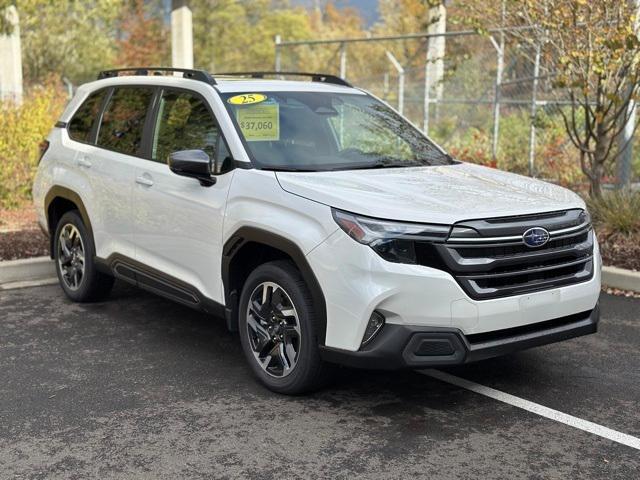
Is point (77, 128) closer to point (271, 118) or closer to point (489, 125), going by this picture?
point (271, 118)

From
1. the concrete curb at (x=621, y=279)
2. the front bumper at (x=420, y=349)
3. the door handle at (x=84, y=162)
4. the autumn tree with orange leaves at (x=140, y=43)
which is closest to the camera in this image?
the front bumper at (x=420, y=349)

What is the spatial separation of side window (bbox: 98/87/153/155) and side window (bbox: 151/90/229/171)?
22 cm

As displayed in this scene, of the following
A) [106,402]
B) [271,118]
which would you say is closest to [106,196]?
[271,118]

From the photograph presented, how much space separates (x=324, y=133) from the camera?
5254 mm

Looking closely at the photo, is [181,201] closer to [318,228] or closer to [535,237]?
[318,228]

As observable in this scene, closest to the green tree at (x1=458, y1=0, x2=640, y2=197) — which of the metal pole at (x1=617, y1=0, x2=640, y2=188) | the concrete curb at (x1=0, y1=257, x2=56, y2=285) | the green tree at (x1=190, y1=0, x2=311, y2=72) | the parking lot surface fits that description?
the metal pole at (x1=617, y1=0, x2=640, y2=188)

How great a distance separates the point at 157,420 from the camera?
421cm

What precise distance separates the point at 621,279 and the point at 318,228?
12.8 feet

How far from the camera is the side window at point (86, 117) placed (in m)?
6.38

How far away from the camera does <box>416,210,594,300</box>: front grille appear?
3.94 m

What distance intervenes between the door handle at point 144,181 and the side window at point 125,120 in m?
0.27

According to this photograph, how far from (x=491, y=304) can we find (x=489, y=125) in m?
11.6

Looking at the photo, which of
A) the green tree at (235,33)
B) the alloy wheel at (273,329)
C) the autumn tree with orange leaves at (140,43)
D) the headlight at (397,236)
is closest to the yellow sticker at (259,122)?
the alloy wheel at (273,329)

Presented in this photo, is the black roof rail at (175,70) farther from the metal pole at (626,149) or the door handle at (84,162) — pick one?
the metal pole at (626,149)
